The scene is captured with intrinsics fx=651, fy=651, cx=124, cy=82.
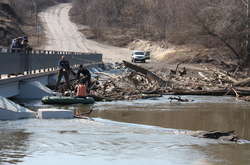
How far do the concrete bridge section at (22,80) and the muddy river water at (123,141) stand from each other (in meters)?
0.89

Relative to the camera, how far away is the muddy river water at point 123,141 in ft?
48.4

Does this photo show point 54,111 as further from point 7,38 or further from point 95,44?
point 95,44

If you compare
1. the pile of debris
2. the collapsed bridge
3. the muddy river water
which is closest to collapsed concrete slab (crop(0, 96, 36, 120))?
the muddy river water

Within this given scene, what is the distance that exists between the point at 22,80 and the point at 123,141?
13.5 metres

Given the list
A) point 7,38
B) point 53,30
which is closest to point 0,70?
point 7,38

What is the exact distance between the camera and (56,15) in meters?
146

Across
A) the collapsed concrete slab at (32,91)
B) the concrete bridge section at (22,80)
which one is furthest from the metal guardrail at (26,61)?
the collapsed concrete slab at (32,91)

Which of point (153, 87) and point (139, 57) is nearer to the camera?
point (153, 87)

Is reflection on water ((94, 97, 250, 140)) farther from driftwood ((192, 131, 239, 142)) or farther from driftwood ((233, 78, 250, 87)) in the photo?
driftwood ((233, 78, 250, 87))

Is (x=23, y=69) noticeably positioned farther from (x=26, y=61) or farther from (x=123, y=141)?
(x=123, y=141)

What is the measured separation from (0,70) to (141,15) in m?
105

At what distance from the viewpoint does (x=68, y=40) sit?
4429 inches

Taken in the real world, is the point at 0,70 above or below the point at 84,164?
above

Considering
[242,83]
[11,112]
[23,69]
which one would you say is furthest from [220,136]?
[242,83]
